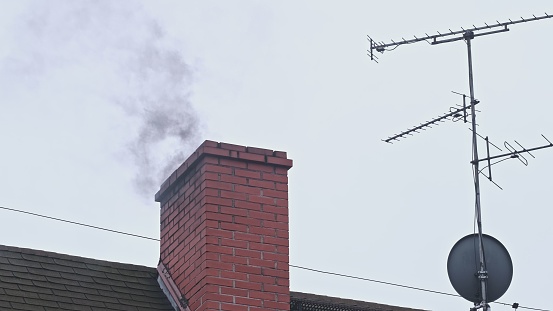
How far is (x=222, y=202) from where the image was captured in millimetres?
12164

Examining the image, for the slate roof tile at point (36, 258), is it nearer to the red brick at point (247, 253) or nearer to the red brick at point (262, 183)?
the red brick at point (247, 253)

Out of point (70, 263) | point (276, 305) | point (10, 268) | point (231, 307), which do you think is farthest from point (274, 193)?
point (10, 268)

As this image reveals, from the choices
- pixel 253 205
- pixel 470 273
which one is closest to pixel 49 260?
pixel 253 205

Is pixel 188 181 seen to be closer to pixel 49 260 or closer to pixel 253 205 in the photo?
pixel 253 205

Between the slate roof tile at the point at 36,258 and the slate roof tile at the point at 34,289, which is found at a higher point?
the slate roof tile at the point at 36,258

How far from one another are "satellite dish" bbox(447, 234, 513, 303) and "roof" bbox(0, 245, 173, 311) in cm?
280

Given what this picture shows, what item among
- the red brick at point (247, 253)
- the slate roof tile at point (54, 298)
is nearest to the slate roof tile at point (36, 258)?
the slate roof tile at point (54, 298)

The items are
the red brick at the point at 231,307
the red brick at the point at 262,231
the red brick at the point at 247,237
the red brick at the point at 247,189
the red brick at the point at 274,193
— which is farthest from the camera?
the red brick at the point at 274,193

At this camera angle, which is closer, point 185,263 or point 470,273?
point 470,273

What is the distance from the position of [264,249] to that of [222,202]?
1.95 ft

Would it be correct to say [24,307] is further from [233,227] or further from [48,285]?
[233,227]

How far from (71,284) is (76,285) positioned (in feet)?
0.16

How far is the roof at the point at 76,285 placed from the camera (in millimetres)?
11555

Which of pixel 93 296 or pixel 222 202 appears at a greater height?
pixel 222 202
